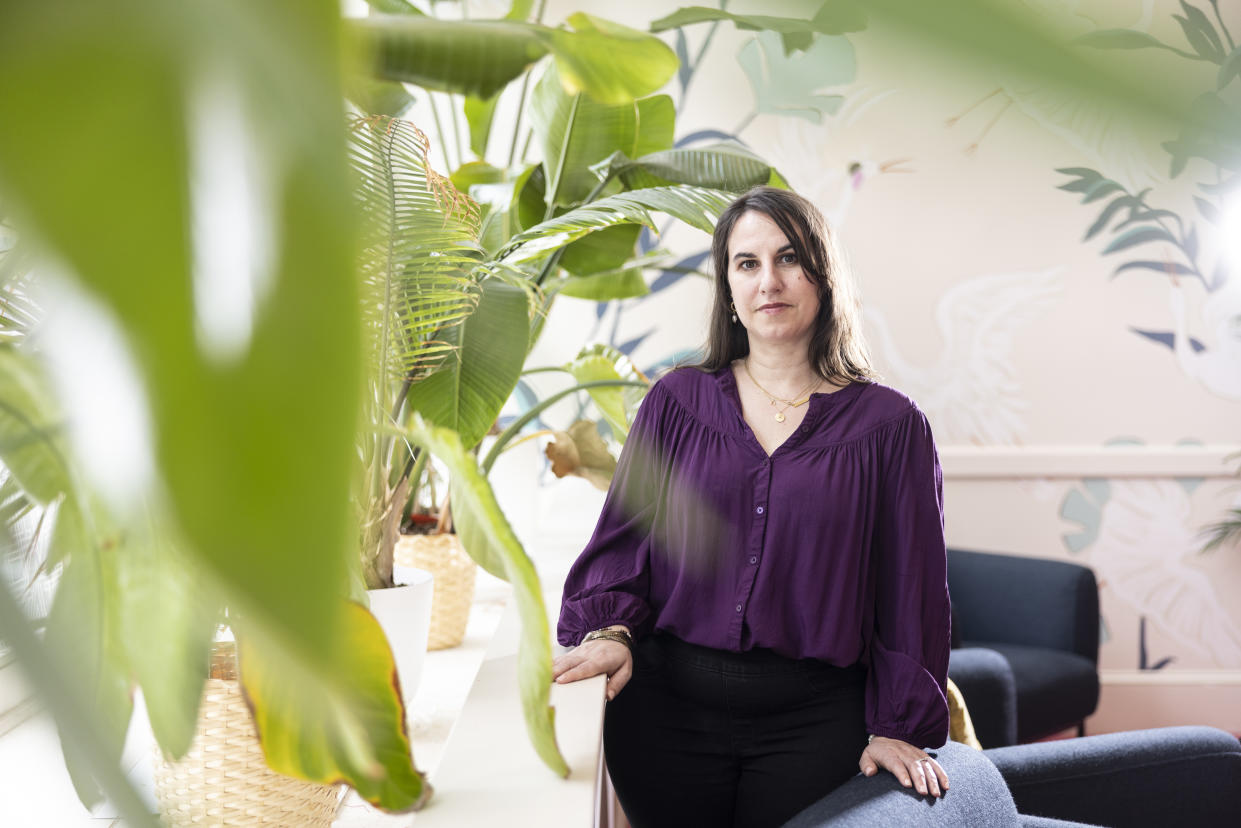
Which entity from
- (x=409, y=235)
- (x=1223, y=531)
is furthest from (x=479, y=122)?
(x=1223, y=531)

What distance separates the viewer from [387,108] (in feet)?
4.34

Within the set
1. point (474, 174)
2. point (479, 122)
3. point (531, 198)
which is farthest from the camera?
point (479, 122)

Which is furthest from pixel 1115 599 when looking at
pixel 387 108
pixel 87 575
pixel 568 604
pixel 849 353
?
pixel 87 575

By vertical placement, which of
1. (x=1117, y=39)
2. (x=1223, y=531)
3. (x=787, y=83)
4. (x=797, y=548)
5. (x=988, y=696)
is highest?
(x=787, y=83)

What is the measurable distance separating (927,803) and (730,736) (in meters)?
0.33

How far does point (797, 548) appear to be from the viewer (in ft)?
4.84

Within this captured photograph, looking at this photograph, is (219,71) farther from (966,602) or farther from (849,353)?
(966,602)

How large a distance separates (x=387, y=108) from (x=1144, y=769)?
5.10 ft

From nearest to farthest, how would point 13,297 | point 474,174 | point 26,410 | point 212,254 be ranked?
point 212,254, point 26,410, point 13,297, point 474,174

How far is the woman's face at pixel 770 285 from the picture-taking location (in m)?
1.56

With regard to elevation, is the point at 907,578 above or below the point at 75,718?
below

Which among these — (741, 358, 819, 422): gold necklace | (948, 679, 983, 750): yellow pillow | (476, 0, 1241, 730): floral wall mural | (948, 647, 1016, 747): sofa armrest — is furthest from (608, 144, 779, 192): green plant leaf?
(476, 0, 1241, 730): floral wall mural

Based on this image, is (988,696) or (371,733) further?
(988,696)

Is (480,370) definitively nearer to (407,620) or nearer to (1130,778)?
(407,620)
